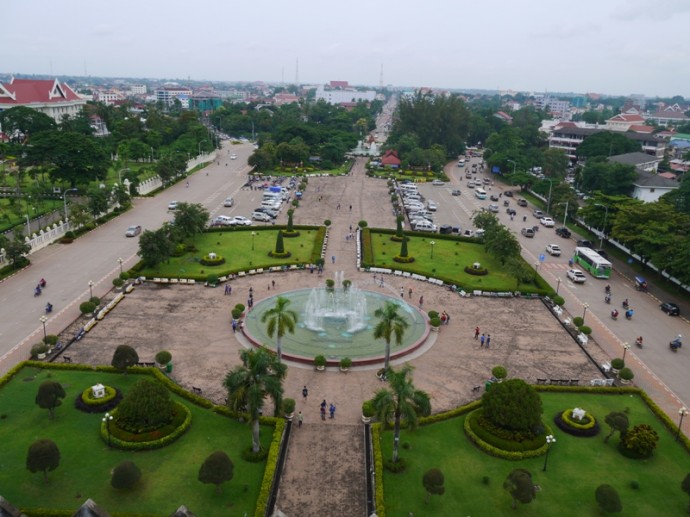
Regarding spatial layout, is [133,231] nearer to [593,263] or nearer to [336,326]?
[336,326]

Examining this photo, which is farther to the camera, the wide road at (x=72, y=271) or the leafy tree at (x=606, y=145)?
the leafy tree at (x=606, y=145)

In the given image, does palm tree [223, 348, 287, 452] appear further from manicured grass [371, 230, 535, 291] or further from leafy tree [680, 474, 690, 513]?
manicured grass [371, 230, 535, 291]

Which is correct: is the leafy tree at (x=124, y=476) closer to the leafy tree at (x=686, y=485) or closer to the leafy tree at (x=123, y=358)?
the leafy tree at (x=123, y=358)

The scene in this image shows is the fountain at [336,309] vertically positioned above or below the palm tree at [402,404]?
below

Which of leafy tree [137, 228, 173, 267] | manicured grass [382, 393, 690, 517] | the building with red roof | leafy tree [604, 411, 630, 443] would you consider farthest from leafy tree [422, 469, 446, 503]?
the building with red roof

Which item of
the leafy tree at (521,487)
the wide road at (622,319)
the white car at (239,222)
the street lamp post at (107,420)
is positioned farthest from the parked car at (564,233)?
the street lamp post at (107,420)

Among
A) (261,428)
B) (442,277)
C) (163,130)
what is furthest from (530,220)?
(163,130)

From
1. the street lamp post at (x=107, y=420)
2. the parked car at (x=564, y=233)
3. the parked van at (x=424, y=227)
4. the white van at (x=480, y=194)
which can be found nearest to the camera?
the street lamp post at (x=107, y=420)
